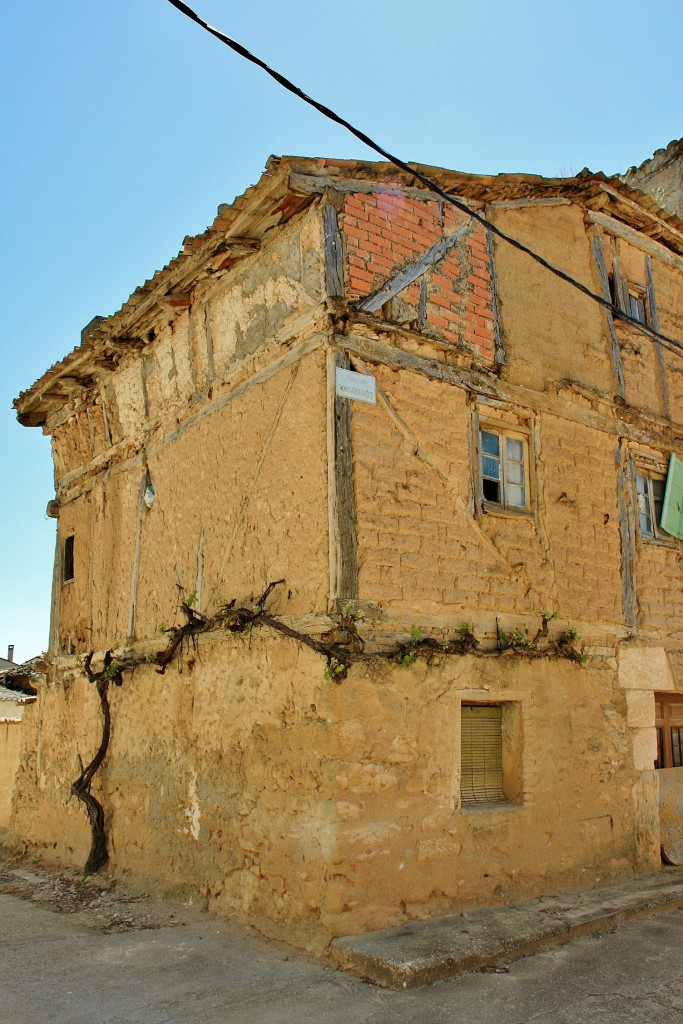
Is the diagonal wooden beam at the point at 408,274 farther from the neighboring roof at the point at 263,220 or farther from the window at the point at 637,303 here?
the window at the point at 637,303

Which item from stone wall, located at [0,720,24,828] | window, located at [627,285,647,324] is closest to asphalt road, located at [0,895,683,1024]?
stone wall, located at [0,720,24,828]

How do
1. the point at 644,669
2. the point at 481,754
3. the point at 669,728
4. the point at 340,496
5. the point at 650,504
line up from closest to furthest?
the point at 340,496, the point at 481,754, the point at 644,669, the point at 669,728, the point at 650,504

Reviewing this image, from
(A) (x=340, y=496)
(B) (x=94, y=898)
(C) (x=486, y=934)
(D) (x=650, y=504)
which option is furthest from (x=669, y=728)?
(B) (x=94, y=898)

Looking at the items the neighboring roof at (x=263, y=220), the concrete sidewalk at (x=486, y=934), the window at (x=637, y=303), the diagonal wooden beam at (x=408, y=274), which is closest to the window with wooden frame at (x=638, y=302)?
the window at (x=637, y=303)

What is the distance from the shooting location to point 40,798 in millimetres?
10578

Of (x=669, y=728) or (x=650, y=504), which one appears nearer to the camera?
(x=669, y=728)

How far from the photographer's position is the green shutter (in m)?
9.23

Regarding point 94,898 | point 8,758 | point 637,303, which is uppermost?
point 637,303

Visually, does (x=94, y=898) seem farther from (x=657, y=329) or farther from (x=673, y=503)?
(x=657, y=329)

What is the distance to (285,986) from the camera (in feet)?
17.6

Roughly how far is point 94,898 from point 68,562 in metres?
4.68

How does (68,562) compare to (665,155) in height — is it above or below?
below

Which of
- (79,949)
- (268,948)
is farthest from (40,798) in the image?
(268,948)

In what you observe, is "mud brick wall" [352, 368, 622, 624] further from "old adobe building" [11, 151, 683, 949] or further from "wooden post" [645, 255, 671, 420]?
"wooden post" [645, 255, 671, 420]
